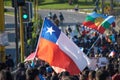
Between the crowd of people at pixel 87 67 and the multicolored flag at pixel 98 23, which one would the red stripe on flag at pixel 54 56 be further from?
the multicolored flag at pixel 98 23

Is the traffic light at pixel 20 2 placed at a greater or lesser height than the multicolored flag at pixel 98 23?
greater

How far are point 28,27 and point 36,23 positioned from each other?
1229 cm

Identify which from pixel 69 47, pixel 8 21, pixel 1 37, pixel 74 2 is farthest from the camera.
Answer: pixel 74 2

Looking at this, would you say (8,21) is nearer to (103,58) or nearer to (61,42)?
(103,58)

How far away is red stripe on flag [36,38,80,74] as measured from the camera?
1307 cm

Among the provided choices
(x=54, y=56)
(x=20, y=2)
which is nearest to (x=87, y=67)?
(x=54, y=56)

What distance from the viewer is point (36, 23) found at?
39594mm

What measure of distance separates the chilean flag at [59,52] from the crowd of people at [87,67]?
0.22 metres

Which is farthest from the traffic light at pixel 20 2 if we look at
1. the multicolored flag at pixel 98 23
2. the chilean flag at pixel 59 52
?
the multicolored flag at pixel 98 23

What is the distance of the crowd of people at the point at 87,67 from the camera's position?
10555mm

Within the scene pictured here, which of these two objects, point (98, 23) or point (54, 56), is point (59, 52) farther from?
point (98, 23)

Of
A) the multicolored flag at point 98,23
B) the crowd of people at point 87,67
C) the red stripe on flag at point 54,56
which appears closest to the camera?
the crowd of people at point 87,67

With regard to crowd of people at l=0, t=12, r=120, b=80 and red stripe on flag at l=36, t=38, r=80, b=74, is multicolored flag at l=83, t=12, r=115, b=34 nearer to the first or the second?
crowd of people at l=0, t=12, r=120, b=80

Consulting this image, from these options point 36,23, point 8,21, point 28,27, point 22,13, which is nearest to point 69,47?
point 22,13
